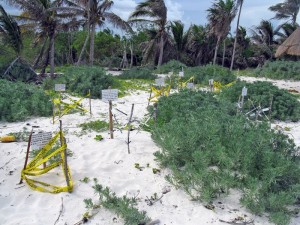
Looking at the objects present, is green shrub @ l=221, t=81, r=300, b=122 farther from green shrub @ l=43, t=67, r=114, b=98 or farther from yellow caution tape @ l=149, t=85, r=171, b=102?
green shrub @ l=43, t=67, r=114, b=98

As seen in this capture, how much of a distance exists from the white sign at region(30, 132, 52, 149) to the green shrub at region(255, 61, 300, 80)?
586 inches

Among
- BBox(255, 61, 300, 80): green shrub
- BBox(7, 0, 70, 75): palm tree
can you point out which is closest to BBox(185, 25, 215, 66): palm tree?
BBox(255, 61, 300, 80): green shrub

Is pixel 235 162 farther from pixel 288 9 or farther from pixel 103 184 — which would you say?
pixel 288 9

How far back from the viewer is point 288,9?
26.8m

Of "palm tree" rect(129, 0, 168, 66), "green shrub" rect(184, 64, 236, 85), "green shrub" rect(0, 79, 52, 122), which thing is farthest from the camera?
"palm tree" rect(129, 0, 168, 66)

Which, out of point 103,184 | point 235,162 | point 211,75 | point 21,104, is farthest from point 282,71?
point 103,184

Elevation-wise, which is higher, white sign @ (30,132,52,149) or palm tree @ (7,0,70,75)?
palm tree @ (7,0,70,75)

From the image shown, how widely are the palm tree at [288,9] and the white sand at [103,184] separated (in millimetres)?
24654

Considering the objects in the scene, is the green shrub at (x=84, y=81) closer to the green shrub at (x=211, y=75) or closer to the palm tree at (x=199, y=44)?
the green shrub at (x=211, y=75)

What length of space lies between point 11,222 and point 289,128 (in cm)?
553

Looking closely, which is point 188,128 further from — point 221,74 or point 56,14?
point 56,14

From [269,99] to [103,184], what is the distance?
17.6ft

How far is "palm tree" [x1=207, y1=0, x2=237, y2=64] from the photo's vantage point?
2239 centimetres

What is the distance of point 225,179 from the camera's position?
3.31 metres
